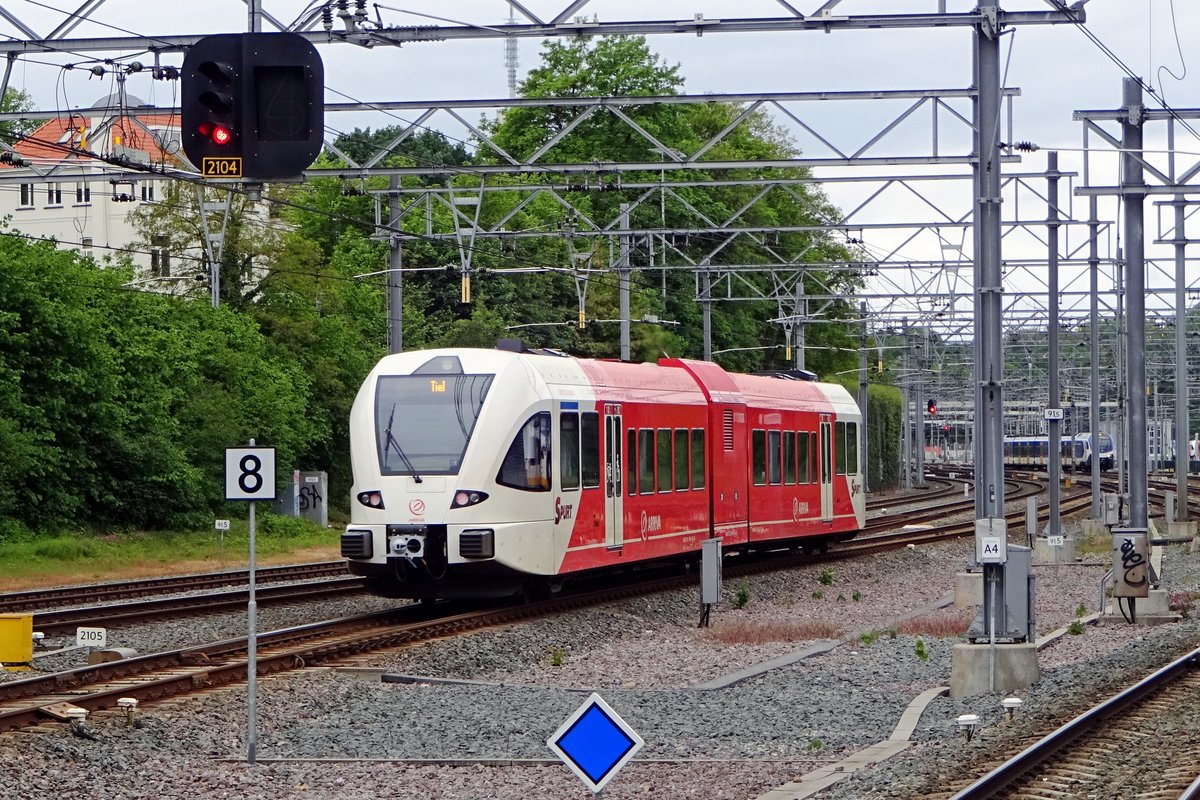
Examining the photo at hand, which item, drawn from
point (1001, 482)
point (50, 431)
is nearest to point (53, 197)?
point (50, 431)

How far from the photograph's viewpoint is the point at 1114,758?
12375mm

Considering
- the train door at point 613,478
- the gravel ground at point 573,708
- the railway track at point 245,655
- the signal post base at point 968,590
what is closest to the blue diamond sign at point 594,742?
the gravel ground at point 573,708

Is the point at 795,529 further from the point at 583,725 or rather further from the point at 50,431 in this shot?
the point at 583,725

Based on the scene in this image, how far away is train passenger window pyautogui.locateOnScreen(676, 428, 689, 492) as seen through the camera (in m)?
26.8

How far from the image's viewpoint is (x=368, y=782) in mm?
12203

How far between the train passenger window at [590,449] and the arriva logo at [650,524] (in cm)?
206

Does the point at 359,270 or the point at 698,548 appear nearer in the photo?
the point at 698,548

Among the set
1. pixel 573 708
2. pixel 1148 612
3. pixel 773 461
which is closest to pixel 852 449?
pixel 773 461

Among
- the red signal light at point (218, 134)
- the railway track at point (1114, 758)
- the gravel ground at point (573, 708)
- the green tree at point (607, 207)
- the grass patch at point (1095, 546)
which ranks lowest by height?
the grass patch at point (1095, 546)

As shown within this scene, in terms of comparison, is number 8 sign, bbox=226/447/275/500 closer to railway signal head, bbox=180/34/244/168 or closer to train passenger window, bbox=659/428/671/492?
railway signal head, bbox=180/34/244/168

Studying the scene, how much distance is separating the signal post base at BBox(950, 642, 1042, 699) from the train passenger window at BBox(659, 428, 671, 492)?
975 cm

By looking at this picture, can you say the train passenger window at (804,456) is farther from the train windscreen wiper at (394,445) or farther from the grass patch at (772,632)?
the train windscreen wiper at (394,445)

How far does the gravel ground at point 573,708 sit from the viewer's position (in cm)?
1206

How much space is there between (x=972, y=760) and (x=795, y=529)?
20.6 m
